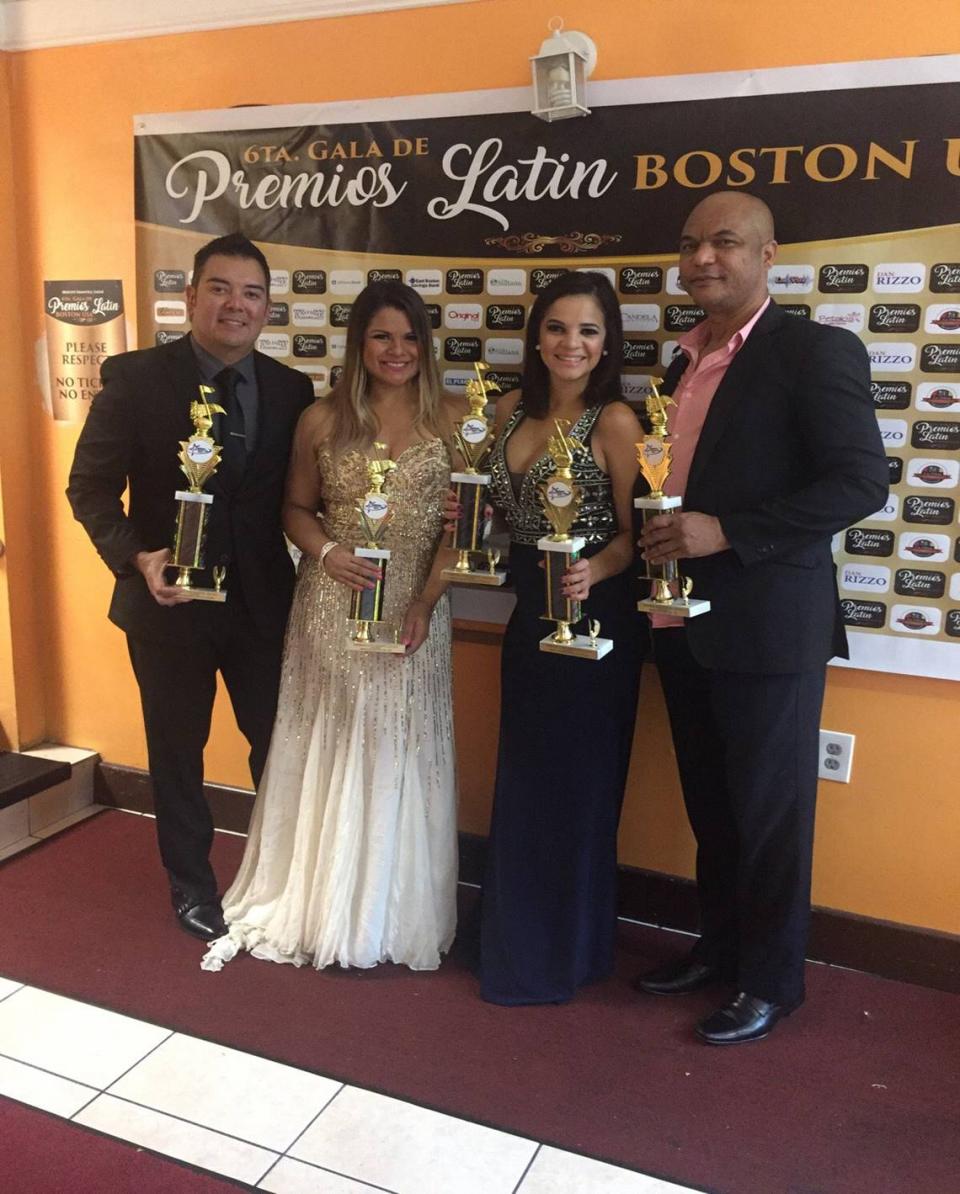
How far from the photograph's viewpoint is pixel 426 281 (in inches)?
103

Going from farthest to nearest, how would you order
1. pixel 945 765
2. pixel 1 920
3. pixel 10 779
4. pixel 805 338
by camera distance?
1. pixel 10 779
2. pixel 1 920
3. pixel 945 765
4. pixel 805 338

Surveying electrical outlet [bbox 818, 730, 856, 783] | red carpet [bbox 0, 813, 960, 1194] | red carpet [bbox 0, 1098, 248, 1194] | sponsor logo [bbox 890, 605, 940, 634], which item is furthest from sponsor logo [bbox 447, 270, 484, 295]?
red carpet [bbox 0, 1098, 248, 1194]

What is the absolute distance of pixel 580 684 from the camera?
84.4 inches

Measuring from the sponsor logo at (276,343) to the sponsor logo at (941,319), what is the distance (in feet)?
5.49

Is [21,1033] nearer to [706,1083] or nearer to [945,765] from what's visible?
[706,1083]

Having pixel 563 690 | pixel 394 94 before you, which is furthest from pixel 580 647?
pixel 394 94

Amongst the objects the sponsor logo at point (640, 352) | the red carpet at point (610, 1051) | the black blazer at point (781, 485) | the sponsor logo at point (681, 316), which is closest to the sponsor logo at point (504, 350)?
the sponsor logo at point (640, 352)

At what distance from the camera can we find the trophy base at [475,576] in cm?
209

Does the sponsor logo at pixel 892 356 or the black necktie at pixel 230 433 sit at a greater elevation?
the sponsor logo at pixel 892 356

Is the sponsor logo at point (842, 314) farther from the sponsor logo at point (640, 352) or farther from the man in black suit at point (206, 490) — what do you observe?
the man in black suit at point (206, 490)

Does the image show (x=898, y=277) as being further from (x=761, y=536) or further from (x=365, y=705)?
(x=365, y=705)

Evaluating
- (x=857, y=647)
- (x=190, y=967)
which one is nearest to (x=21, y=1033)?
(x=190, y=967)

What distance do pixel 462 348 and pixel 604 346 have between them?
636mm

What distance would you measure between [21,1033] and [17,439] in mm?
1861
